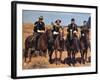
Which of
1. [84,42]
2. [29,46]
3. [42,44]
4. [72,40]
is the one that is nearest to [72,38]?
[72,40]

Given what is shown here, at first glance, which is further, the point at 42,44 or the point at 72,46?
Answer: the point at 72,46

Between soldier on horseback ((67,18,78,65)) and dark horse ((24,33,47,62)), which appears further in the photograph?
soldier on horseback ((67,18,78,65))

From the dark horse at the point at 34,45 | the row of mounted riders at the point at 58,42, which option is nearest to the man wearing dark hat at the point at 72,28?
the row of mounted riders at the point at 58,42

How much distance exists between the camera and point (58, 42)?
1.95 meters

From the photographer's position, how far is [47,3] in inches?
74.9

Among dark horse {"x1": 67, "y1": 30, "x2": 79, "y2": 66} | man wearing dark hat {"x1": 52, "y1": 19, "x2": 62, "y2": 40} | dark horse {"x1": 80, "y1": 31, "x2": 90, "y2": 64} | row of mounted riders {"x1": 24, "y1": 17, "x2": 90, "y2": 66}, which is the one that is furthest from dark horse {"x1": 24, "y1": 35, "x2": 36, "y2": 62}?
dark horse {"x1": 80, "y1": 31, "x2": 90, "y2": 64}

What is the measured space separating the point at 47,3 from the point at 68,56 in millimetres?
473

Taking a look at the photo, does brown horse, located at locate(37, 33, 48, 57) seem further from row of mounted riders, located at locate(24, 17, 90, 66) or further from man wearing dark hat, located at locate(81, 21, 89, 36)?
man wearing dark hat, located at locate(81, 21, 89, 36)

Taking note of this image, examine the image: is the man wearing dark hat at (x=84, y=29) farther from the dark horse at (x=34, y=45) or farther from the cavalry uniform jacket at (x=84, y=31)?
the dark horse at (x=34, y=45)

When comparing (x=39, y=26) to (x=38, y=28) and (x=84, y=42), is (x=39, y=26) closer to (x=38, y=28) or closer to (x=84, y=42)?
(x=38, y=28)

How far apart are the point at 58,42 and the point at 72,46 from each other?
0.45ft

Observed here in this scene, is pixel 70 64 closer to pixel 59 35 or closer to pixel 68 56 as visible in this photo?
pixel 68 56

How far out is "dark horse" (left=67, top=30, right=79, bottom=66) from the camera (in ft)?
6.55
